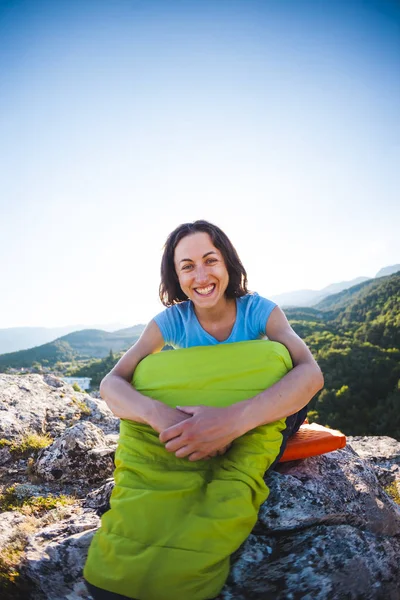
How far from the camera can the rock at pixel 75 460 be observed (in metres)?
3.54

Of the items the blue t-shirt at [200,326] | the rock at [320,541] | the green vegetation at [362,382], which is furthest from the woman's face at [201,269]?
the green vegetation at [362,382]

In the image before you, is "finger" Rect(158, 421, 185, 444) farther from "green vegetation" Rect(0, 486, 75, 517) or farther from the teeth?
"green vegetation" Rect(0, 486, 75, 517)

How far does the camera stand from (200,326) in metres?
2.85

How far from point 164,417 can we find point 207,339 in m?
0.92

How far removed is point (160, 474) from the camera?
5.99 feet

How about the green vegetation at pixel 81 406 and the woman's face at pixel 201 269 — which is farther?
the green vegetation at pixel 81 406

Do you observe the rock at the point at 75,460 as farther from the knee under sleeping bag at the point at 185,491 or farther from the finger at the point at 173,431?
the finger at the point at 173,431

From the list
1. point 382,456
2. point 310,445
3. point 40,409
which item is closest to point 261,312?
point 310,445

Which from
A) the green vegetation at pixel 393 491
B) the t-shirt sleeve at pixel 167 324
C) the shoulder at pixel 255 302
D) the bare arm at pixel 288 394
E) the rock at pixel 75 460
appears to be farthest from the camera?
the green vegetation at pixel 393 491

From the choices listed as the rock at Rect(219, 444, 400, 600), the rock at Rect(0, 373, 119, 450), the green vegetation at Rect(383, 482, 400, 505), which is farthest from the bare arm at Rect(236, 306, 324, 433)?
the rock at Rect(0, 373, 119, 450)

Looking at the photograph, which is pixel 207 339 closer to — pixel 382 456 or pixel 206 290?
pixel 206 290

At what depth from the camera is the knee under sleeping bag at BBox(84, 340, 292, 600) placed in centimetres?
141

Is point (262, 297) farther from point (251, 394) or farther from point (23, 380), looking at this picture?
point (23, 380)

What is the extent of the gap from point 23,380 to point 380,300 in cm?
9108
